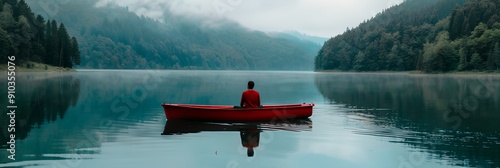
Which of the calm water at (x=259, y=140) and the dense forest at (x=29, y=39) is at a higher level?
the dense forest at (x=29, y=39)

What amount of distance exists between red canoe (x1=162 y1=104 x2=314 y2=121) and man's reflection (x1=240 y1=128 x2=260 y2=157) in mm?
2099

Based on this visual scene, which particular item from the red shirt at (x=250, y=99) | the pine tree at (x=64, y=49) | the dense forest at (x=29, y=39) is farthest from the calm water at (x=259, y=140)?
the pine tree at (x=64, y=49)

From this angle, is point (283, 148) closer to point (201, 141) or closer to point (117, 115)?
point (201, 141)

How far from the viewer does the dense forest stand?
109019 mm

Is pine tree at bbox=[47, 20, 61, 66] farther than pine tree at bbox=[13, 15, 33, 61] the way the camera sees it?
Yes

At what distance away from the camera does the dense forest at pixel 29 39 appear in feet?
358

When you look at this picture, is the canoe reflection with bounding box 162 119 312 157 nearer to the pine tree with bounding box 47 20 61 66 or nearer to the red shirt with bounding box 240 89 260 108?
the red shirt with bounding box 240 89 260 108

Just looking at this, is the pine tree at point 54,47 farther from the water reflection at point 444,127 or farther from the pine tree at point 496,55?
the pine tree at point 496,55

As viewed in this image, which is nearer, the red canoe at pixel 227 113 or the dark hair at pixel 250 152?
the dark hair at pixel 250 152

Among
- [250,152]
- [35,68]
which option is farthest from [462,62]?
[250,152]

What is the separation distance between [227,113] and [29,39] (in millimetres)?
108095

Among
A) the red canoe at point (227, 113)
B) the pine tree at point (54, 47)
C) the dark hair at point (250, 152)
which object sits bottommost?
the dark hair at point (250, 152)

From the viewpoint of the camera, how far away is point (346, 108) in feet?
126

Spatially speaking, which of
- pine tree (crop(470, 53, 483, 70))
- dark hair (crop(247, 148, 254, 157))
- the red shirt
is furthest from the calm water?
pine tree (crop(470, 53, 483, 70))
